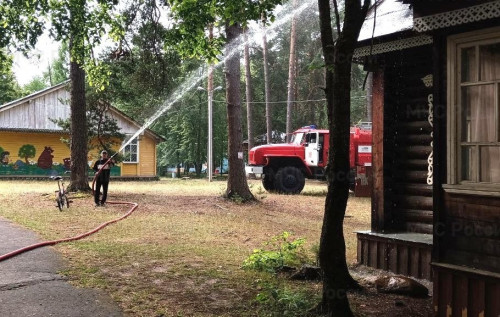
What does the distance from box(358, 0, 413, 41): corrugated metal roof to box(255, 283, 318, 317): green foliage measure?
13.0 ft

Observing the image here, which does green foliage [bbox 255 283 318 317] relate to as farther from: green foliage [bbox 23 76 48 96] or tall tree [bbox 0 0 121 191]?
green foliage [bbox 23 76 48 96]

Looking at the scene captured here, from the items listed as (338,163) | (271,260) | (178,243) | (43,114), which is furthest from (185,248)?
(43,114)

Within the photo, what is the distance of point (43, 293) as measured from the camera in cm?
532

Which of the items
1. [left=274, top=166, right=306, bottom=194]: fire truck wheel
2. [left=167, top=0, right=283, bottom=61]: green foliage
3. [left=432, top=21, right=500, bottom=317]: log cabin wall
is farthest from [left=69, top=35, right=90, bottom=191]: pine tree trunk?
[left=432, top=21, right=500, bottom=317]: log cabin wall

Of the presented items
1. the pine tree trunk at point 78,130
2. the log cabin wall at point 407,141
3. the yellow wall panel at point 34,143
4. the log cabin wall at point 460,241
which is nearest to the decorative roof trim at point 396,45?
the log cabin wall at point 407,141

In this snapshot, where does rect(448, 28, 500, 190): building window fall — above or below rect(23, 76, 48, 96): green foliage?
below

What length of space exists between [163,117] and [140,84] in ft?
103

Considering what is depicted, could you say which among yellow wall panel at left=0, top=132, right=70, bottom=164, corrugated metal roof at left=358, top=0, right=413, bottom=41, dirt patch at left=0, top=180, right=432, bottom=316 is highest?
corrugated metal roof at left=358, top=0, right=413, bottom=41

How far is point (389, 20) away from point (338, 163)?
3.58 meters

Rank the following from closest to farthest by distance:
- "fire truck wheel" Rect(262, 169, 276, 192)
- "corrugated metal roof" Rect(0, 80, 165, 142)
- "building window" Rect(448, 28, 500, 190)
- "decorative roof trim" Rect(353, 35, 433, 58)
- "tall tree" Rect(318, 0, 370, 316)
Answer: "building window" Rect(448, 28, 500, 190)
"tall tree" Rect(318, 0, 370, 316)
"decorative roof trim" Rect(353, 35, 433, 58)
"fire truck wheel" Rect(262, 169, 276, 192)
"corrugated metal roof" Rect(0, 80, 165, 142)

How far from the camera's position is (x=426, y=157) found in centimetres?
756

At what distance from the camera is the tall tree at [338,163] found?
453cm

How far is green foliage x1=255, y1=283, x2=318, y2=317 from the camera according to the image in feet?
15.9

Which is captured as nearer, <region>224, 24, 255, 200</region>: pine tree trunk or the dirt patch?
the dirt patch
